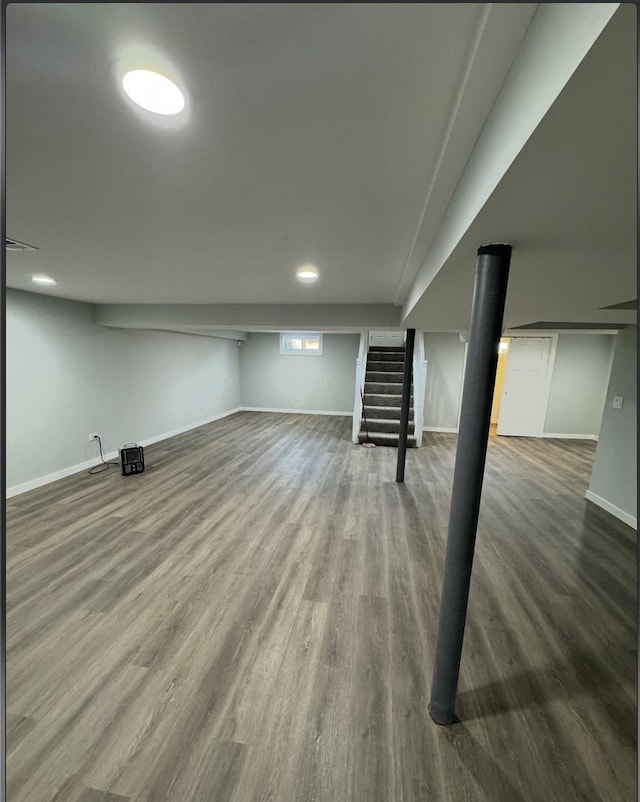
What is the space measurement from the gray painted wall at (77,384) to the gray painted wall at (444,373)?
4921 mm

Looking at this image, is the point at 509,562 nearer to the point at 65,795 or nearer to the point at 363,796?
the point at 363,796

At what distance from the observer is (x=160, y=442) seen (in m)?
5.64

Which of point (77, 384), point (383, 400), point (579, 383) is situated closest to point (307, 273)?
point (77, 384)

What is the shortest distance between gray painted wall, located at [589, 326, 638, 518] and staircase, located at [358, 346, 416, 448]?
2.57 meters

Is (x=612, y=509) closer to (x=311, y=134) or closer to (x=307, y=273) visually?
(x=307, y=273)

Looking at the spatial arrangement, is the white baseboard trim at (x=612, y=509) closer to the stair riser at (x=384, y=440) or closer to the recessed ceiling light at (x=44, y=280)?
the stair riser at (x=384, y=440)

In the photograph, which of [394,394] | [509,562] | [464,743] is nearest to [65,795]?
[464,743]

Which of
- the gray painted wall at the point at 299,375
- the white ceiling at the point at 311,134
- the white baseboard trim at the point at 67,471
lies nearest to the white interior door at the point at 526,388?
the gray painted wall at the point at 299,375

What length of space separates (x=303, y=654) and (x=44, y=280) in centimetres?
359

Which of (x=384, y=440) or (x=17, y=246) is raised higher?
(x=17, y=246)

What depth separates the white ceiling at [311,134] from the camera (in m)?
0.59

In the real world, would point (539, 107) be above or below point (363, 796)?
above

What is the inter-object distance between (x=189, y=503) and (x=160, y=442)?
264cm

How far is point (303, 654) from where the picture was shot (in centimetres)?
170
